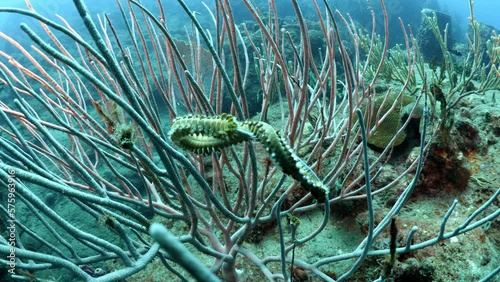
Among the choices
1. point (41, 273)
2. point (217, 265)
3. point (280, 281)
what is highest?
point (217, 265)

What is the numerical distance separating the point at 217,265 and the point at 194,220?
0.55 meters

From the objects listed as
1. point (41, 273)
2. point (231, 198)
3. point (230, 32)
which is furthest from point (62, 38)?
point (230, 32)

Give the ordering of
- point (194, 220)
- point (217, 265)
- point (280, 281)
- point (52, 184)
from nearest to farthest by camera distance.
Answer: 1. point (52, 184)
2. point (194, 220)
3. point (217, 265)
4. point (280, 281)

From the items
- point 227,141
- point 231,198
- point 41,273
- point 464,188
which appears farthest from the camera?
point 41,273

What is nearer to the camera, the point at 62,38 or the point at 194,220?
the point at 194,220

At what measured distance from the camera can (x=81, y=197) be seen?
100 cm

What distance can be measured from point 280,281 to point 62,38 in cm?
1817

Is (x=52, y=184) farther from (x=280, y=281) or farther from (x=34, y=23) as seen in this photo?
(x=34, y=23)

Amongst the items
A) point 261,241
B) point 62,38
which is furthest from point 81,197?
point 62,38

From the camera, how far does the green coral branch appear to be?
1.06m

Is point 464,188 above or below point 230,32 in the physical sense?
below

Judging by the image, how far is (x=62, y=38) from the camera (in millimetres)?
15945

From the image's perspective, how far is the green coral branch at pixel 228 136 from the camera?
1063mm

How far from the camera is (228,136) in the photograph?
3.48ft
